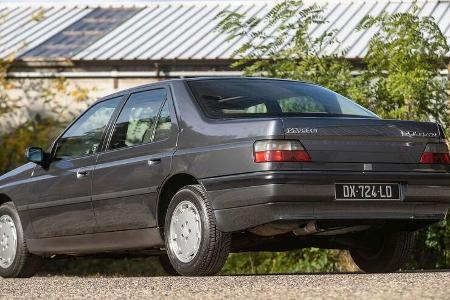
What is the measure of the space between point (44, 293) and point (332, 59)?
706cm

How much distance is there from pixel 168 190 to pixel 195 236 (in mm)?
527

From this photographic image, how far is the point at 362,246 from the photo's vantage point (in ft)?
30.8

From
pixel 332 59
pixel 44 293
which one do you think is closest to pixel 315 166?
pixel 44 293

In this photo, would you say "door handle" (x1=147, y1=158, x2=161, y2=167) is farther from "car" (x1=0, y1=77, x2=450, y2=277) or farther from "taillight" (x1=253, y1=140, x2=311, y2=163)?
"taillight" (x1=253, y1=140, x2=311, y2=163)

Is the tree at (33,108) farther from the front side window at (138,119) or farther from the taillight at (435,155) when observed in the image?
the taillight at (435,155)

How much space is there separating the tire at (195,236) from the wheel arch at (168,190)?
13 cm

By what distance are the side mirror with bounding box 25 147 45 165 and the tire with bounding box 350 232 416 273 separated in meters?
2.83

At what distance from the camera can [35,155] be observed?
10.0 meters

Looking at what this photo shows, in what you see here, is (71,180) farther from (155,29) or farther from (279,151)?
(155,29)

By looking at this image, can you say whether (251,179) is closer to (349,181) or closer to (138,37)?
(349,181)

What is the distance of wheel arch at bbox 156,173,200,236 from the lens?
27.9 feet

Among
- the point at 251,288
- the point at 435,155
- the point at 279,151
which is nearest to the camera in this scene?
the point at 251,288

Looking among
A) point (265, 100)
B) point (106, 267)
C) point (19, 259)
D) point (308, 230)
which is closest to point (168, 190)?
point (265, 100)

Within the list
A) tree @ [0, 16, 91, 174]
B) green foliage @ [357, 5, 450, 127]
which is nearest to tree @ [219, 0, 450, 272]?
green foliage @ [357, 5, 450, 127]
